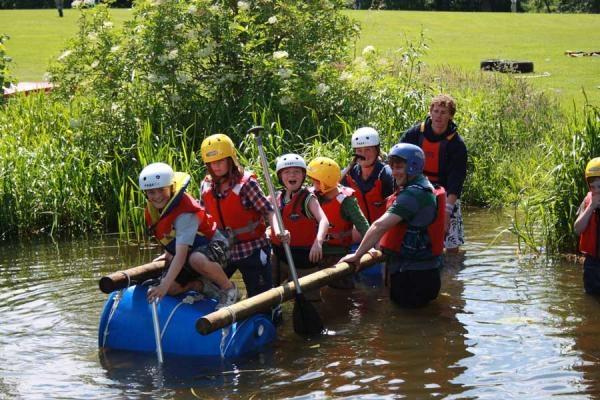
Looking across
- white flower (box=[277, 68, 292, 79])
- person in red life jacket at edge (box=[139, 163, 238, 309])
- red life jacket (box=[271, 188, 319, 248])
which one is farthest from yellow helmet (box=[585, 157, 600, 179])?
white flower (box=[277, 68, 292, 79])

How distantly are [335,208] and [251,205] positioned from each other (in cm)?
110

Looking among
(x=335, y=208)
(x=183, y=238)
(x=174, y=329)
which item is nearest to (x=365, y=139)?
(x=335, y=208)

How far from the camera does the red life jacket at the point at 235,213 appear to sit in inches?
306

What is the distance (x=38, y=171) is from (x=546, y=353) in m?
7.06

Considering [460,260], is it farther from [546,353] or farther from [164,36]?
[164,36]

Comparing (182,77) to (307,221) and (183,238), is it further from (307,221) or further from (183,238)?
(183,238)

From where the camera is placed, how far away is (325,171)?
8539 millimetres

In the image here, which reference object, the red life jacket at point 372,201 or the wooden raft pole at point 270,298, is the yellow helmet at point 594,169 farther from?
the red life jacket at point 372,201

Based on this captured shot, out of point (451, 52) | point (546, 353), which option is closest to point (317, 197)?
point (546, 353)

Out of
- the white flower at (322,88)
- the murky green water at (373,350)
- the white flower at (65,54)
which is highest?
the white flower at (65,54)

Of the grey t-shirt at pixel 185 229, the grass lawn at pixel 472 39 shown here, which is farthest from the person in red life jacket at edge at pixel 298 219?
the grass lawn at pixel 472 39

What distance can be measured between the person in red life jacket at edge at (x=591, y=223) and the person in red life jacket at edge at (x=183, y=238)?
2.86 meters

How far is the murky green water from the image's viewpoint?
6594 mm

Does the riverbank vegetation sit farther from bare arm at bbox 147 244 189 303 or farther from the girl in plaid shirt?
bare arm at bbox 147 244 189 303
